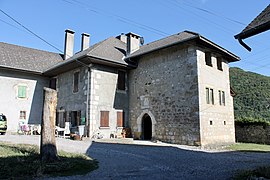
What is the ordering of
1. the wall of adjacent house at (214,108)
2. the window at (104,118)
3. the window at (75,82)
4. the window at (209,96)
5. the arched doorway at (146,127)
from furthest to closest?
1. the window at (75,82)
2. the arched doorway at (146,127)
3. the window at (104,118)
4. the window at (209,96)
5. the wall of adjacent house at (214,108)

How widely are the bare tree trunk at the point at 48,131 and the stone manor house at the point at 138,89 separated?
783 centimetres

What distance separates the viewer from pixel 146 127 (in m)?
16.8

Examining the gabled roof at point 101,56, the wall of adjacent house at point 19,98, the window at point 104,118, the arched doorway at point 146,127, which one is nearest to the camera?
the gabled roof at point 101,56

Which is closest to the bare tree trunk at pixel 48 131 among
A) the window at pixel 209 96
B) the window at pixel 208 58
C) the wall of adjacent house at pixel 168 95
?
the wall of adjacent house at pixel 168 95

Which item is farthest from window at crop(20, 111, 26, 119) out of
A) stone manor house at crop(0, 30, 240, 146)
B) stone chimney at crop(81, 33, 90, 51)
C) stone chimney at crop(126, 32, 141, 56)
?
stone chimney at crop(126, 32, 141, 56)

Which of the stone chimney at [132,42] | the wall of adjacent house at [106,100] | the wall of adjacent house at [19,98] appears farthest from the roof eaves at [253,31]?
the wall of adjacent house at [19,98]

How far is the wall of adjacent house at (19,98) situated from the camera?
1845cm

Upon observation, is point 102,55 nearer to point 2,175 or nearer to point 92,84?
point 92,84

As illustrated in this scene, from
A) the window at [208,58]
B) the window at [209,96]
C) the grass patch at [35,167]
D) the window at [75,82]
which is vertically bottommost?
the grass patch at [35,167]

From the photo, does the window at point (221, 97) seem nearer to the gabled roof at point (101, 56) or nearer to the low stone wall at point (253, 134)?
the low stone wall at point (253, 134)

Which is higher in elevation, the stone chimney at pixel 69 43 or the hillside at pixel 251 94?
the stone chimney at pixel 69 43

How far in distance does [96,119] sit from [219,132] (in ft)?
25.2

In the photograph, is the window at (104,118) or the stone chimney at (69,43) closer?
the window at (104,118)

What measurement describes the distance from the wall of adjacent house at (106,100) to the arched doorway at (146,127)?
1.39 meters
